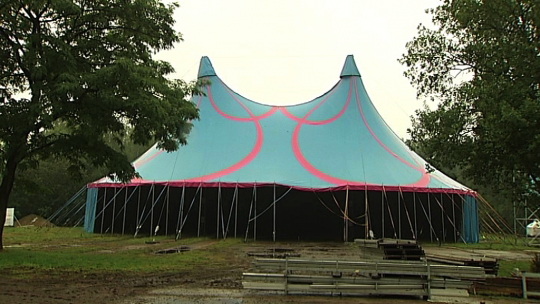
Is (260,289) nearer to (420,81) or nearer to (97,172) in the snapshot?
(420,81)

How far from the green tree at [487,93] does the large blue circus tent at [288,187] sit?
526 centimetres

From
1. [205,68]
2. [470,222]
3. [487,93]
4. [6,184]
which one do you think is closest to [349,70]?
[205,68]

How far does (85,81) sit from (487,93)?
23.7ft

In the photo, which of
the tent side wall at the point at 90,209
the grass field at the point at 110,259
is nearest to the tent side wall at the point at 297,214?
the tent side wall at the point at 90,209

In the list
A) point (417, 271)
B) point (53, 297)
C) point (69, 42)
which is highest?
point (69, 42)

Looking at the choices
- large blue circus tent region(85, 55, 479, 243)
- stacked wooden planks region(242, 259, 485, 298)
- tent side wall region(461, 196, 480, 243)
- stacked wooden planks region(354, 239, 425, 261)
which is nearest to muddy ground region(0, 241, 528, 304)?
stacked wooden planks region(242, 259, 485, 298)

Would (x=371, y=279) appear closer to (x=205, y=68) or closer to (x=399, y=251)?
(x=399, y=251)

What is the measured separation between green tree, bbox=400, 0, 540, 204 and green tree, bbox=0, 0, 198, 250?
17.0 feet

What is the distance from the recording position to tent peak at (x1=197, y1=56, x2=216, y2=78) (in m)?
19.4

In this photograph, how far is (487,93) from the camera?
8.59m

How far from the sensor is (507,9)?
889 cm

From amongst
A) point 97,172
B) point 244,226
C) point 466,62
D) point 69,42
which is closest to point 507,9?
point 466,62

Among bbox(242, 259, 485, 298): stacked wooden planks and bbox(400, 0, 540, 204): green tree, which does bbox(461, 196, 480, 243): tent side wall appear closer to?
bbox(400, 0, 540, 204): green tree

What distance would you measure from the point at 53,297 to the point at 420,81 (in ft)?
27.7
